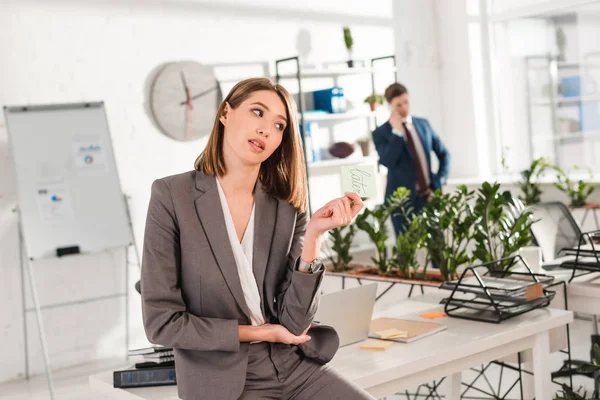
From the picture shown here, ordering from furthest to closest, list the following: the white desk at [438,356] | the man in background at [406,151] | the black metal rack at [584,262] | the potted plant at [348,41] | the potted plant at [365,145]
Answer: the potted plant at [365,145], the potted plant at [348,41], the man in background at [406,151], the black metal rack at [584,262], the white desk at [438,356]

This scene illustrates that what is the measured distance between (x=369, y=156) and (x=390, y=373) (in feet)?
16.0

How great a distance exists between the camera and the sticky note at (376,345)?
2301 mm

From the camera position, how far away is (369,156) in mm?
6891

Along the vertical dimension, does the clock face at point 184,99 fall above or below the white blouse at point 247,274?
above

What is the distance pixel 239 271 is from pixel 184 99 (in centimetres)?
413

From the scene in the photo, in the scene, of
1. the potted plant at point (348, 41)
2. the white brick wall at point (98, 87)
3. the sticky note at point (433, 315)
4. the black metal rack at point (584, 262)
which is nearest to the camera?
the sticky note at point (433, 315)

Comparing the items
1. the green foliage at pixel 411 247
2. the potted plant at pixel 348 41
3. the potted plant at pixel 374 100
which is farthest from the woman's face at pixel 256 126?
the potted plant at pixel 374 100

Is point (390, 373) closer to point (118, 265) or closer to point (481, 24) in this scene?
point (118, 265)

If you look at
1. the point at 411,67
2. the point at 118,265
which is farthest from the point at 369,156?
the point at 118,265

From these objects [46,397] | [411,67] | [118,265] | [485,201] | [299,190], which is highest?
[411,67]

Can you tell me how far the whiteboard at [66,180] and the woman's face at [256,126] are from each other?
3.38m

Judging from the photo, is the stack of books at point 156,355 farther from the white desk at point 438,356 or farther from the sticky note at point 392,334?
the sticky note at point 392,334

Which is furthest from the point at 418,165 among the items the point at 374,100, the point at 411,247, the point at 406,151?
the point at 411,247

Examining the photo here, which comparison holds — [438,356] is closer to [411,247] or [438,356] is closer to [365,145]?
[411,247]
